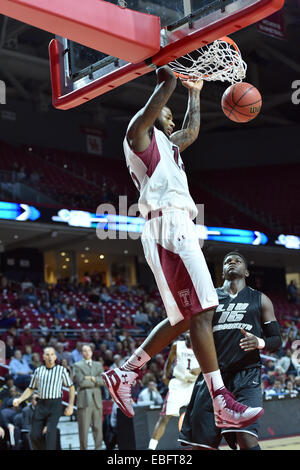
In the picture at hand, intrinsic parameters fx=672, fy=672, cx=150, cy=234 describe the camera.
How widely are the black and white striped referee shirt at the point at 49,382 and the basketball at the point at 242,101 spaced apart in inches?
232

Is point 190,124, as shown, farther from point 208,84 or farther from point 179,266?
point 208,84

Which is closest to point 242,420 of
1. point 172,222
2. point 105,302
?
point 172,222

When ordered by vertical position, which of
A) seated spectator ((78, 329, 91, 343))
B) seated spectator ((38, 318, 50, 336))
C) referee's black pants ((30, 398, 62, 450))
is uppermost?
seated spectator ((38, 318, 50, 336))

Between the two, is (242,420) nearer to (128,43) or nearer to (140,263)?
(128,43)

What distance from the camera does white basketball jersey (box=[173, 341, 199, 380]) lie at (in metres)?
9.88

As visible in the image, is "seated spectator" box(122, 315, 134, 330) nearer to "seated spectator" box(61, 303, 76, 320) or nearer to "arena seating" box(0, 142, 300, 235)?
"seated spectator" box(61, 303, 76, 320)

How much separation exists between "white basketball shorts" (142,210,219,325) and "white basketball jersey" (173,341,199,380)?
610 cm

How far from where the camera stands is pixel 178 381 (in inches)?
388

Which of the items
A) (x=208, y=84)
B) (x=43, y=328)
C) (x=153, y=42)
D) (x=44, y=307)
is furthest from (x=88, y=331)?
(x=153, y=42)

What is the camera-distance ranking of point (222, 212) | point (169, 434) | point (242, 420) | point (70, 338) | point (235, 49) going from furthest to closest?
1. point (222, 212)
2. point (70, 338)
3. point (169, 434)
4. point (235, 49)
5. point (242, 420)

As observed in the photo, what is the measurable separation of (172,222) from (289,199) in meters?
23.2

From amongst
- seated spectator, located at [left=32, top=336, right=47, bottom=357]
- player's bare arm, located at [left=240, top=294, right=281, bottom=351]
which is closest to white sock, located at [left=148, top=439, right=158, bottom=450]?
player's bare arm, located at [left=240, top=294, right=281, bottom=351]

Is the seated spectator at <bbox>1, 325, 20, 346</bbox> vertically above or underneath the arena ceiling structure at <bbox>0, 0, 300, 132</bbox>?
underneath

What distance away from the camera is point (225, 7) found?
389 centimetres
